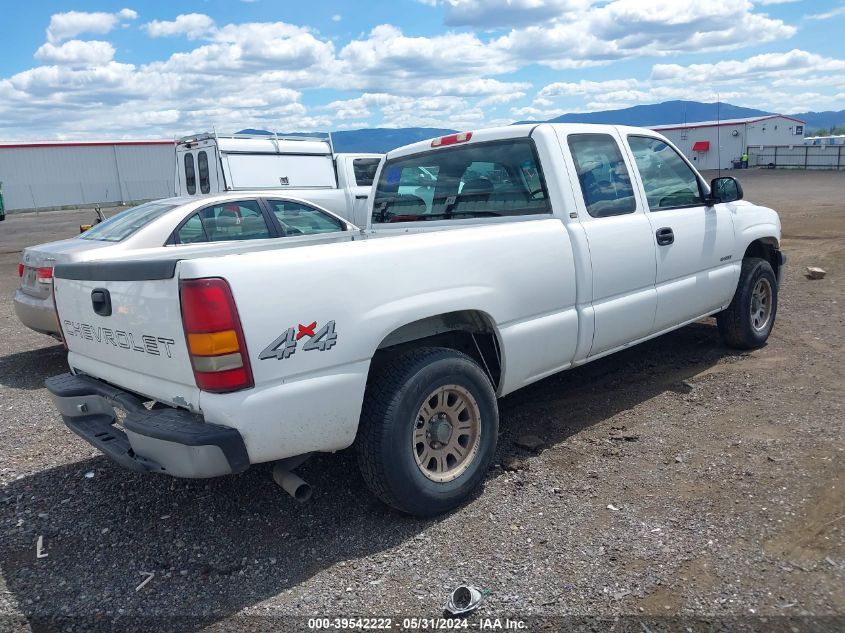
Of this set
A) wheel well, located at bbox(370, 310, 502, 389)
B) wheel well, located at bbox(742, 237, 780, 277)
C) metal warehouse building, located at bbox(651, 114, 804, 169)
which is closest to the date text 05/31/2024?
wheel well, located at bbox(370, 310, 502, 389)

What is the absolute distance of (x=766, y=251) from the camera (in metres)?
6.43

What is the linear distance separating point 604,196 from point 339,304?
2.35 meters

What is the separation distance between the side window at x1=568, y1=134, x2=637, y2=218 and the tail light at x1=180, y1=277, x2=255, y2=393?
2.60 m

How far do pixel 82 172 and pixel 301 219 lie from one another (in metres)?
48.4

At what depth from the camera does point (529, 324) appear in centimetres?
398

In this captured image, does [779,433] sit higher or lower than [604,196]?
lower

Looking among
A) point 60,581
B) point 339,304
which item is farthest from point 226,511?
point 339,304

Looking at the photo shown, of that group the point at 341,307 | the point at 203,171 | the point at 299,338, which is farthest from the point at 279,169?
the point at 299,338

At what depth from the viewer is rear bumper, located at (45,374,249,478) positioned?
286 centimetres

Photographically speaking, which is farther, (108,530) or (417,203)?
(417,203)

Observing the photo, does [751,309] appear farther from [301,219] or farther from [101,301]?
[101,301]

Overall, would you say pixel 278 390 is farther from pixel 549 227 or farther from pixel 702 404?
pixel 702 404

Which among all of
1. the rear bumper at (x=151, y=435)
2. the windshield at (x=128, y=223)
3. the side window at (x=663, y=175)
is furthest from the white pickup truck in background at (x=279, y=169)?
the rear bumper at (x=151, y=435)

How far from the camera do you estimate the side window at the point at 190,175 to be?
12.8 m
